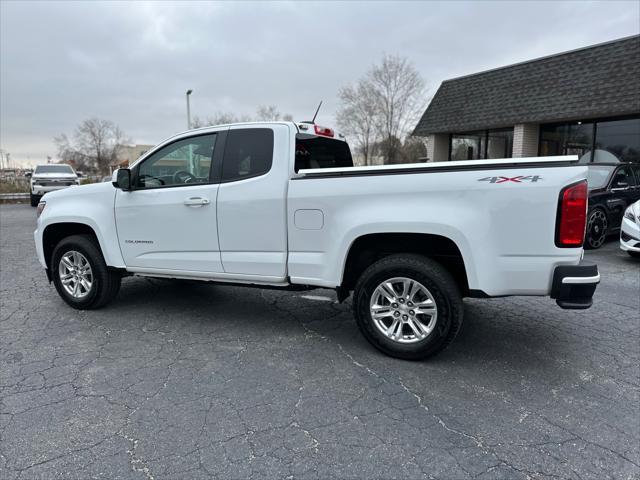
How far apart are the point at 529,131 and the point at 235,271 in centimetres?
1382

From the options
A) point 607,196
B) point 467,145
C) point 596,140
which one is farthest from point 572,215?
point 467,145

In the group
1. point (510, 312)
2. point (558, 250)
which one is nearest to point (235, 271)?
point (558, 250)

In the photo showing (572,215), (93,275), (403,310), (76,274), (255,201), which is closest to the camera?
(572,215)

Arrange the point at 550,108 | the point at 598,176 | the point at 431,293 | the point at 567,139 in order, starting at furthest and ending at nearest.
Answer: the point at 567,139 → the point at 550,108 → the point at 598,176 → the point at 431,293

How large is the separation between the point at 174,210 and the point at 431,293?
2498 mm

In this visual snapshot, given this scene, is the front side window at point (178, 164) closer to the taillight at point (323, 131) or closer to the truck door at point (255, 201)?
the truck door at point (255, 201)

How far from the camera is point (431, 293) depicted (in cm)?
348

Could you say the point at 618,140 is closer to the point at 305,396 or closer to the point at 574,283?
the point at 574,283

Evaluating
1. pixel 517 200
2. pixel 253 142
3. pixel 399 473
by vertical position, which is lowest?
pixel 399 473

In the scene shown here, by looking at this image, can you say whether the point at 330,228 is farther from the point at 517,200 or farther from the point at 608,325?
the point at 608,325

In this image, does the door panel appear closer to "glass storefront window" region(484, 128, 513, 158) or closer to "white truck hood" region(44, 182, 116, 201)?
"white truck hood" region(44, 182, 116, 201)

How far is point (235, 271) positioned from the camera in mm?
4211

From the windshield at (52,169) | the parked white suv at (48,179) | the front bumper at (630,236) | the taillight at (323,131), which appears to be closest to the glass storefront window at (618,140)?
the front bumper at (630,236)

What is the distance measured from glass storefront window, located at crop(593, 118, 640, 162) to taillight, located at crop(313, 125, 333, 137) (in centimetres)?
1230
